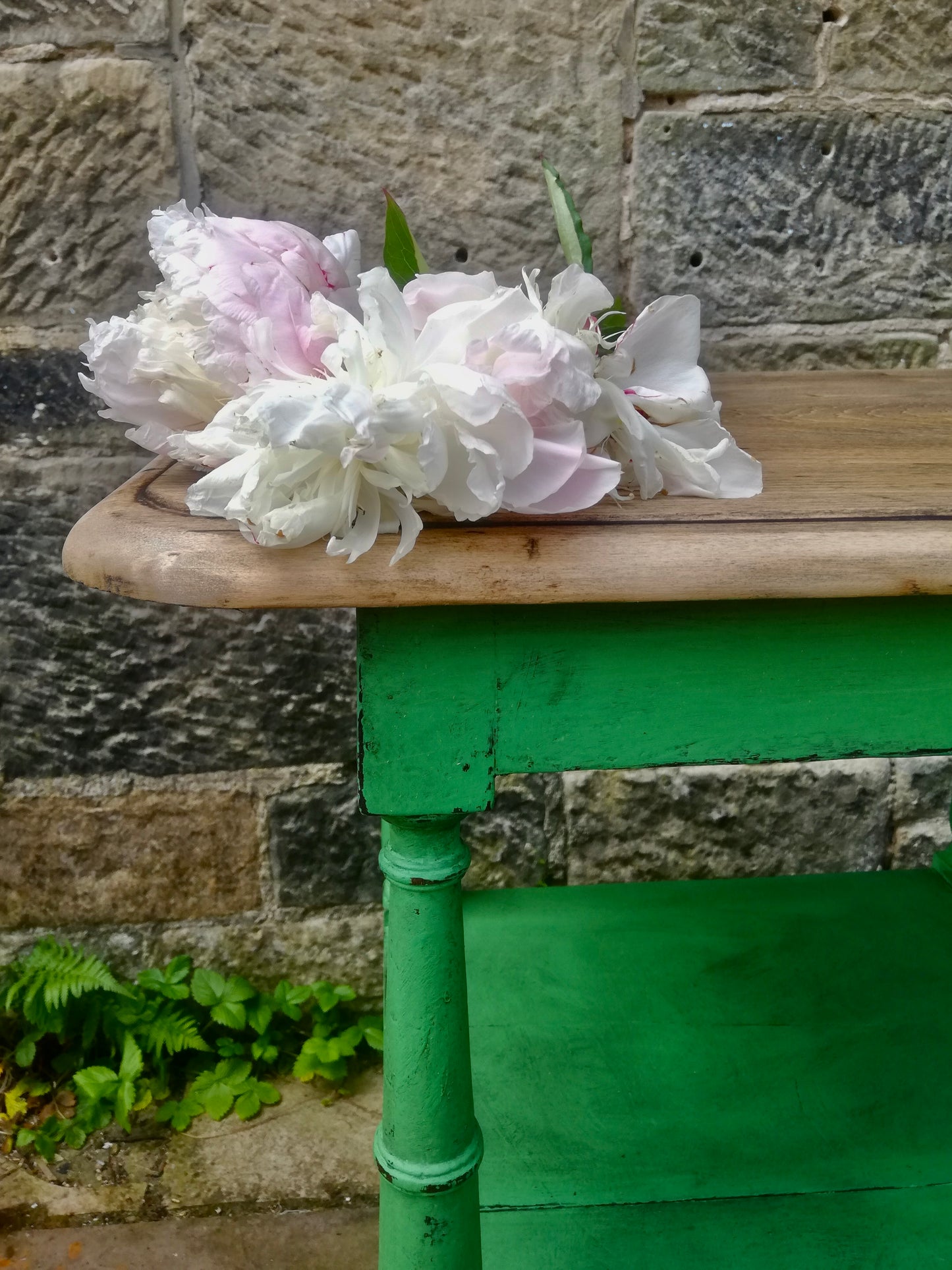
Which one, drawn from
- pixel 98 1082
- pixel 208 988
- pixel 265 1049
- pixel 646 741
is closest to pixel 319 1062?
pixel 265 1049

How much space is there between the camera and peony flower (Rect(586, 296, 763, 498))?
0.73m

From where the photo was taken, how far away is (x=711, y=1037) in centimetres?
123

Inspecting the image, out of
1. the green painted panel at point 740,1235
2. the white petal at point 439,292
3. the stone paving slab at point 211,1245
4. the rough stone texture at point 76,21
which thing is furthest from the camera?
the stone paving slab at point 211,1245

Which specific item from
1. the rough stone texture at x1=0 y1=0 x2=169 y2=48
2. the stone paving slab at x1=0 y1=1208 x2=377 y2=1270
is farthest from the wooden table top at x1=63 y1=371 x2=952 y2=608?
the stone paving slab at x1=0 y1=1208 x2=377 y2=1270

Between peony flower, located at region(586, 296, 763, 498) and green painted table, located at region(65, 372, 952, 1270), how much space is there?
0.03 meters

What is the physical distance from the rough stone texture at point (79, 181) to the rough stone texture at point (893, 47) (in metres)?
0.83

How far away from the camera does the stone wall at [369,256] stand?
51.3 inches

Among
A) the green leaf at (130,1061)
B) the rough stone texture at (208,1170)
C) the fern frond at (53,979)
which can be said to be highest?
the fern frond at (53,979)

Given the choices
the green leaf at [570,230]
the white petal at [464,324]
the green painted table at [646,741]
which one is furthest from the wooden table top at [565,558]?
the green leaf at [570,230]

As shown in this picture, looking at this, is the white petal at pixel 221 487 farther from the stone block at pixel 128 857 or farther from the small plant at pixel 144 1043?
the small plant at pixel 144 1043

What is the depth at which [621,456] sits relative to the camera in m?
0.76

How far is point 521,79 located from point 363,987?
1.30 metres

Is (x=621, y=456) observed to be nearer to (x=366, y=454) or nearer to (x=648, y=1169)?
(x=366, y=454)

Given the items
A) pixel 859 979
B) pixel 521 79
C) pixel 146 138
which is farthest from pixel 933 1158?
→ pixel 146 138
